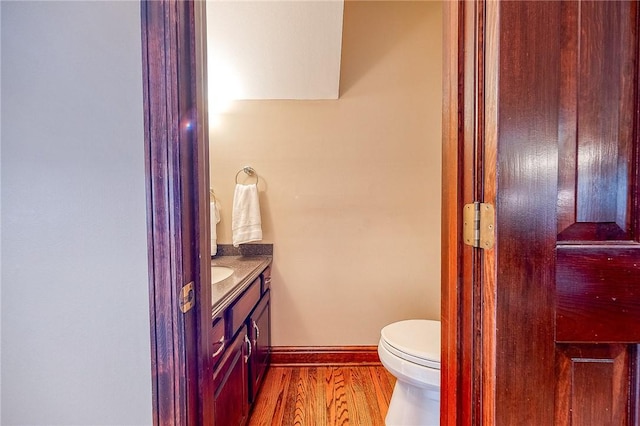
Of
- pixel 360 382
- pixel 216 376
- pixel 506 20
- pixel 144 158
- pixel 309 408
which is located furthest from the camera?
pixel 360 382

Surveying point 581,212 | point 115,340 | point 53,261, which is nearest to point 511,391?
point 581,212

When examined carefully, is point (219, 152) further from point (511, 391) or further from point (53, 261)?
point (511, 391)

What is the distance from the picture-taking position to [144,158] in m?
0.59

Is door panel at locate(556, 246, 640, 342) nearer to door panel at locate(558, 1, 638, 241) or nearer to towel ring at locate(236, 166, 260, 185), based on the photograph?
door panel at locate(558, 1, 638, 241)

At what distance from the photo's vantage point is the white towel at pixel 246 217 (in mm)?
2074

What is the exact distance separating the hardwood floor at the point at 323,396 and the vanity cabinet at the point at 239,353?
0.13 meters

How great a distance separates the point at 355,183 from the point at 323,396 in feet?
4.35

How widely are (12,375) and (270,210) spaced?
5.30 ft

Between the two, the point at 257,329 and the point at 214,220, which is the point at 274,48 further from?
the point at 257,329

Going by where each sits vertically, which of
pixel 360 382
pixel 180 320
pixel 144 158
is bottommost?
pixel 360 382

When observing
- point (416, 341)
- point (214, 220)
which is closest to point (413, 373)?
point (416, 341)

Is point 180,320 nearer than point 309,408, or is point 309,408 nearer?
point 180,320

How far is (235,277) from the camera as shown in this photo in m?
1.51

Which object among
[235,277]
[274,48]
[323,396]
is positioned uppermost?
[274,48]
